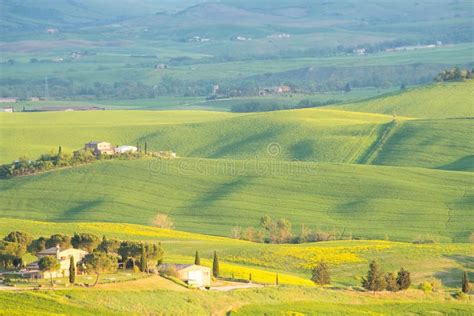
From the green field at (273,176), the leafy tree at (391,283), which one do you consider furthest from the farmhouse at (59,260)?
the green field at (273,176)

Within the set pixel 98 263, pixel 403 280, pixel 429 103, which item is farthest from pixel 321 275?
pixel 429 103

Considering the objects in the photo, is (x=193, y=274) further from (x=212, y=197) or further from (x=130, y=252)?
(x=212, y=197)

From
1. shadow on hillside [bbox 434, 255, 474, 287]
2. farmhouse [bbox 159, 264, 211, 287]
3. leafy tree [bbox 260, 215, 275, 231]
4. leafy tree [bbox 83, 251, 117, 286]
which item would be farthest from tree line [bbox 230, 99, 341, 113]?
leafy tree [bbox 83, 251, 117, 286]

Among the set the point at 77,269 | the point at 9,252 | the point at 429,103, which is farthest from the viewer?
the point at 429,103

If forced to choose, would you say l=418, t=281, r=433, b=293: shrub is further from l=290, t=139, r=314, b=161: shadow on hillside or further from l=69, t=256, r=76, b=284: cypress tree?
l=290, t=139, r=314, b=161: shadow on hillside

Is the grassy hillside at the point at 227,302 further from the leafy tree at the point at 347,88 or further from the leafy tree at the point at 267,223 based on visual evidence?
the leafy tree at the point at 347,88

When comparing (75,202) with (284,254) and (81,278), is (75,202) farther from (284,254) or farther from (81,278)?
(81,278)

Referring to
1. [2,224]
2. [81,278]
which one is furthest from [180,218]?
[81,278]
